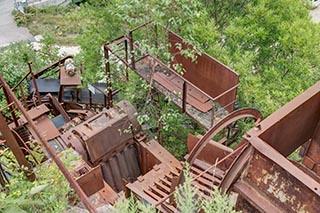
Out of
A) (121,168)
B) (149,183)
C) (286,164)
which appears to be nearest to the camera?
(286,164)

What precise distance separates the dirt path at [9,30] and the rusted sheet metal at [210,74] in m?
11.8

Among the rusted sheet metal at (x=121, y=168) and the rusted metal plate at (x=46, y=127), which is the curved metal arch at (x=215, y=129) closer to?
the rusted sheet metal at (x=121, y=168)

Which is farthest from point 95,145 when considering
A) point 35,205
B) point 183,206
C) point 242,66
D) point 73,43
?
point 73,43

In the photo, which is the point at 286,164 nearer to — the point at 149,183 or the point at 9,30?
the point at 149,183

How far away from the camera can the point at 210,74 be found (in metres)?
7.56

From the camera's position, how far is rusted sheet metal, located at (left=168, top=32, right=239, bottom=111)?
7.05m

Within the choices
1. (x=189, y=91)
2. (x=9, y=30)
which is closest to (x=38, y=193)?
(x=189, y=91)

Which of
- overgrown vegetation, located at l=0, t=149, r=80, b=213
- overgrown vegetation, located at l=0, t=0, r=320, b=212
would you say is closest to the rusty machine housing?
overgrown vegetation, located at l=0, t=149, r=80, b=213

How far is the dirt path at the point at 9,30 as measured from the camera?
1781 centimetres

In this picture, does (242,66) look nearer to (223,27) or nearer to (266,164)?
(223,27)

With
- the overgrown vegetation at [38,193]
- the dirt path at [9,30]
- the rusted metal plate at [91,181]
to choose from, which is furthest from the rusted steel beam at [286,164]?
the dirt path at [9,30]

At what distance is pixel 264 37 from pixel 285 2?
36.0 inches

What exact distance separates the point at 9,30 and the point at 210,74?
1404 cm

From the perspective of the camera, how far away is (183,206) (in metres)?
2.62
